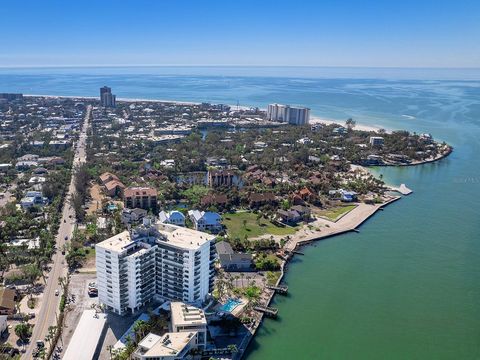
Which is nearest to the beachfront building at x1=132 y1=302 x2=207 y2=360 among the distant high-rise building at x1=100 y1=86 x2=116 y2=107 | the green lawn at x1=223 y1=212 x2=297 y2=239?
the green lawn at x1=223 y1=212 x2=297 y2=239

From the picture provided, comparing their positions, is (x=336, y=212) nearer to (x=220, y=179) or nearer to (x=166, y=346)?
(x=220, y=179)

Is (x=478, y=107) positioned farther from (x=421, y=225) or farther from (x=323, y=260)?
(x=323, y=260)

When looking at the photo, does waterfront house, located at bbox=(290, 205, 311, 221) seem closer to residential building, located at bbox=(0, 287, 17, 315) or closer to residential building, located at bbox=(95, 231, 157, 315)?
residential building, located at bbox=(95, 231, 157, 315)

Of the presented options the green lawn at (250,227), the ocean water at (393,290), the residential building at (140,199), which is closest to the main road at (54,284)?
the residential building at (140,199)

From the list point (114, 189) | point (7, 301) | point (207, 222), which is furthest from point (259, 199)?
point (7, 301)

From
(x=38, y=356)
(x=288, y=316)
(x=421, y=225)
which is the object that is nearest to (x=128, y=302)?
(x=38, y=356)

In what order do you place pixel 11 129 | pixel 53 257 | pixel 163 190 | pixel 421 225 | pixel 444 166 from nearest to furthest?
pixel 53 257
pixel 421 225
pixel 163 190
pixel 444 166
pixel 11 129

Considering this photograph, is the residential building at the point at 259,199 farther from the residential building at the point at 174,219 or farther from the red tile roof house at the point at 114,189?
the red tile roof house at the point at 114,189
